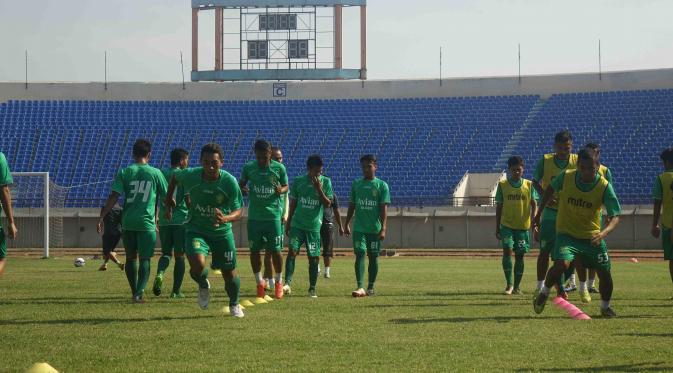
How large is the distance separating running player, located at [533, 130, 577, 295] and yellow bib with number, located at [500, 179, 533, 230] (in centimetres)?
174

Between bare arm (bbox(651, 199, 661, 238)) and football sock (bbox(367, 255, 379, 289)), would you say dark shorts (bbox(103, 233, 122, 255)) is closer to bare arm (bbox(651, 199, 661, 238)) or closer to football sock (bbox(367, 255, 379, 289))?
football sock (bbox(367, 255, 379, 289))

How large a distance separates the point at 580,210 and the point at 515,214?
4911 millimetres

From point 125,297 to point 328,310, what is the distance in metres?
3.74

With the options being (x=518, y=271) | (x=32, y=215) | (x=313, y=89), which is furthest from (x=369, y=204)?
(x=313, y=89)

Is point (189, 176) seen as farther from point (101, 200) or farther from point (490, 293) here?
point (101, 200)

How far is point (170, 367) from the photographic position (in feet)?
26.0

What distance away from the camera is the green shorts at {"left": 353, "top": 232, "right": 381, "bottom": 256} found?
52.7 feet

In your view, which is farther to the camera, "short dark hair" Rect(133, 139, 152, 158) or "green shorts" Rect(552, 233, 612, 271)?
"short dark hair" Rect(133, 139, 152, 158)

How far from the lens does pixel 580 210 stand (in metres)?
11.9

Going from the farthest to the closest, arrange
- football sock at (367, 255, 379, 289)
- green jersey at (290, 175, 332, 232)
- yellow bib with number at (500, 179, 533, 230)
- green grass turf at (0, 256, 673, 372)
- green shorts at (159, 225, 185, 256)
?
yellow bib with number at (500, 179, 533, 230), green jersey at (290, 175, 332, 232), football sock at (367, 255, 379, 289), green shorts at (159, 225, 185, 256), green grass turf at (0, 256, 673, 372)

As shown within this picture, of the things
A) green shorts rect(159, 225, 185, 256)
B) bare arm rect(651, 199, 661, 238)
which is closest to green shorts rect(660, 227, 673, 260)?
bare arm rect(651, 199, 661, 238)

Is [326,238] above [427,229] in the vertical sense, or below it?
above

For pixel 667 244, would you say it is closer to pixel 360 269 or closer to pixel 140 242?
pixel 360 269

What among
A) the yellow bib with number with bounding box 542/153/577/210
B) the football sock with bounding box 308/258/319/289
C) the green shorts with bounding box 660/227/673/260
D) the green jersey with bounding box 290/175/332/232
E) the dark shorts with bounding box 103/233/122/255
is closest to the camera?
the green shorts with bounding box 660/227/673/260
